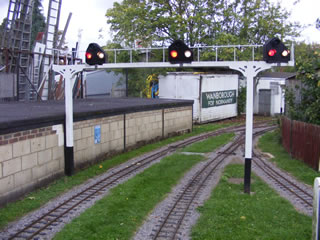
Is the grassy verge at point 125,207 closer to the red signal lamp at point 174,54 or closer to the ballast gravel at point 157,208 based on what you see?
the ballast gravel at point 157,208

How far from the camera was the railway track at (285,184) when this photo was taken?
1023cm

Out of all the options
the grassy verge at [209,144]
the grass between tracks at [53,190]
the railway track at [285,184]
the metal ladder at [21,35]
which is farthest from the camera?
the metal ladder at [21,35]

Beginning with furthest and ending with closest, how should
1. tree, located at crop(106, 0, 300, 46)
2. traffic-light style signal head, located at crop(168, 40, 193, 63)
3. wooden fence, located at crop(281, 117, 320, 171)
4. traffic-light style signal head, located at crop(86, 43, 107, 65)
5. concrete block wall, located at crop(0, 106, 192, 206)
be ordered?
tree, located at crop(106, 0, 300, 46)
wooden fence, located at crop(281, 117, 320, 171)
traffic-light style signal head, located at crop(86, 43, 107, 65)
traffic-light style signal head, located at crop(168, 40, 193, 63)
concrete block wall, located at crop(0, 106, 192, 206)

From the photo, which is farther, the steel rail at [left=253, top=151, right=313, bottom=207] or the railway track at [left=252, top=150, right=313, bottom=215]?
the steel rail at [left=253, top=151, right=313, bottom=207]

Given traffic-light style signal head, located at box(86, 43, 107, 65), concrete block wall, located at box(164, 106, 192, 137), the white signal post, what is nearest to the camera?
the white signal post

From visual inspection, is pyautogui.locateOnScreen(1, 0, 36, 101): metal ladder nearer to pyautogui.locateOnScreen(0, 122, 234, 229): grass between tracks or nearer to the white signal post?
pyautogui.locateOnScreen(0, 122, 234, 229): grass between tracks

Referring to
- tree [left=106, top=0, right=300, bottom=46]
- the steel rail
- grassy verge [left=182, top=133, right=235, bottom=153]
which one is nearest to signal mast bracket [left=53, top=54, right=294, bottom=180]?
the steel rail

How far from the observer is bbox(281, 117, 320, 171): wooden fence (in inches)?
535

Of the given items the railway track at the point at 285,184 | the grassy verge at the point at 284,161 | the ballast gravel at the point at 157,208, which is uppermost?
the grassy verge at the point at 284,161

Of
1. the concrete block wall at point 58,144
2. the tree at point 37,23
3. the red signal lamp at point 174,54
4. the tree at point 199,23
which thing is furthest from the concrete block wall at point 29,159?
the tree at point 37,23

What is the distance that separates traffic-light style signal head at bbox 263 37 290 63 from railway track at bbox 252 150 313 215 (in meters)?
3.76

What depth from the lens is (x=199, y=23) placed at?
3200 cm

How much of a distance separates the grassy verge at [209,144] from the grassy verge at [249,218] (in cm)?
706

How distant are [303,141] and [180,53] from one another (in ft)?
23.4
